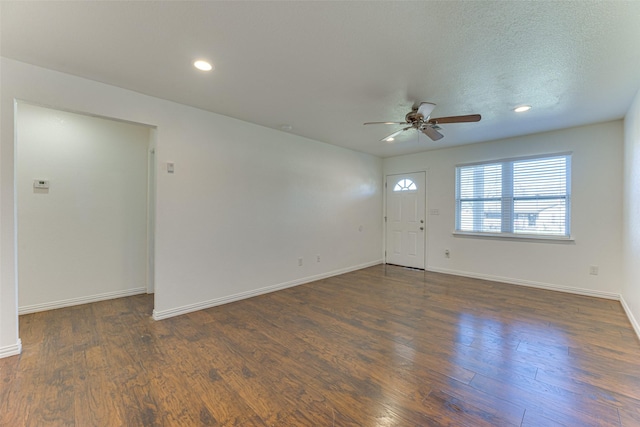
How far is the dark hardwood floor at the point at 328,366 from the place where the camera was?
1.64 meters

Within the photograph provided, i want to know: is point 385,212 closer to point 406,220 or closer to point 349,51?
point 406,220

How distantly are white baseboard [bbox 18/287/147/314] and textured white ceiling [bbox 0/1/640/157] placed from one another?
2736 mm

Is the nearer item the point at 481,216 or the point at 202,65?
the point at 202,65

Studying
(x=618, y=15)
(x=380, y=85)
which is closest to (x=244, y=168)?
(x=380, y=85)

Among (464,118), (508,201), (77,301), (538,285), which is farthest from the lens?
(508,201)

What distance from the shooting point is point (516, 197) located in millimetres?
4520

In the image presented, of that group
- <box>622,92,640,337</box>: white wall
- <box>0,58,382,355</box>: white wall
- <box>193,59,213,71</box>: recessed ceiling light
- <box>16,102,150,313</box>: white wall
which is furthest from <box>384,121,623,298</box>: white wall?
<box>16,102,150,313</box>: white wall

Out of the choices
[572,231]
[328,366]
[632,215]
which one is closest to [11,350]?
[328,366]

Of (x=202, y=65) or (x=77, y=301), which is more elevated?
(x=202, y=65)

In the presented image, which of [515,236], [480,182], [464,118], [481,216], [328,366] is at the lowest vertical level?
[328,366]

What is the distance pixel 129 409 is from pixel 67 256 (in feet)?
9.03

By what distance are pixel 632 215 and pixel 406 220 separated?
3.33 meters

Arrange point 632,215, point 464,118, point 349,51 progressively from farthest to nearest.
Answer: point 632,215, point 464,118, point 349,51

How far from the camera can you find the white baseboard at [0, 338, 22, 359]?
2.20 m
